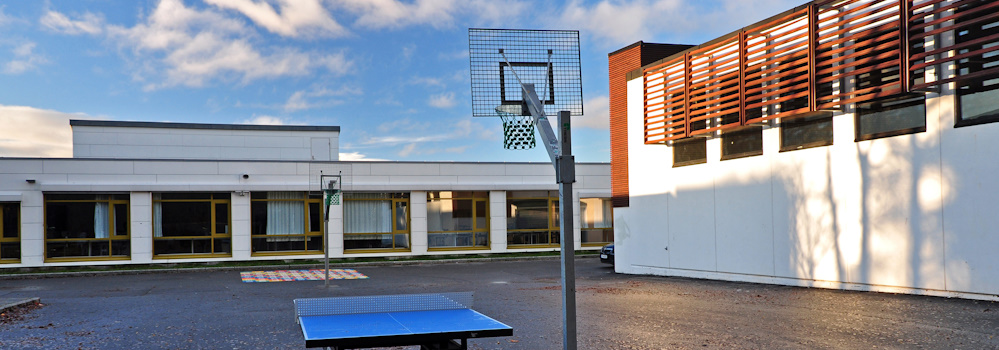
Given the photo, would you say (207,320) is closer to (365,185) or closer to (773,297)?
(773,297)

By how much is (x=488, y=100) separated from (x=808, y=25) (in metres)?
7.59

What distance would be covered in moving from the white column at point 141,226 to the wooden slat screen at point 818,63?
52.3 ft

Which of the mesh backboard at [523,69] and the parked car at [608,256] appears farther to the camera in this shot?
the parked car at [608,256]

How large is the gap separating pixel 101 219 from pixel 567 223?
22718mm

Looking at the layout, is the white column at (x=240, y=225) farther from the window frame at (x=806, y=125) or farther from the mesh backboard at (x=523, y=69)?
the mesh backboard at (x=523, y=69)

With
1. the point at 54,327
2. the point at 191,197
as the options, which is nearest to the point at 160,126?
the point at 191,197

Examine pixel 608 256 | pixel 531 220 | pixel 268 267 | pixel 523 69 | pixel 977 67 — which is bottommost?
pixel 268 267

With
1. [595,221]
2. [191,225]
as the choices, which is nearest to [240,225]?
[191,225]

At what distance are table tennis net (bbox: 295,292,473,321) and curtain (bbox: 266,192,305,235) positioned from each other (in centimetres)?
2089

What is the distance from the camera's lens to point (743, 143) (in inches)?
626

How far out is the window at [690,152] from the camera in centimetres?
1712

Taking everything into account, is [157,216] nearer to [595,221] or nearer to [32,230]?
[32,230]

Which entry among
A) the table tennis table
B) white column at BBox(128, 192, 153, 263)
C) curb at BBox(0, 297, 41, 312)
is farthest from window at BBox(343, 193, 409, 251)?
the table tennis table

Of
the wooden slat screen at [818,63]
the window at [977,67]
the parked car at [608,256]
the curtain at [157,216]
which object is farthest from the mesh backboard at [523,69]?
the curtain at [157,216]
